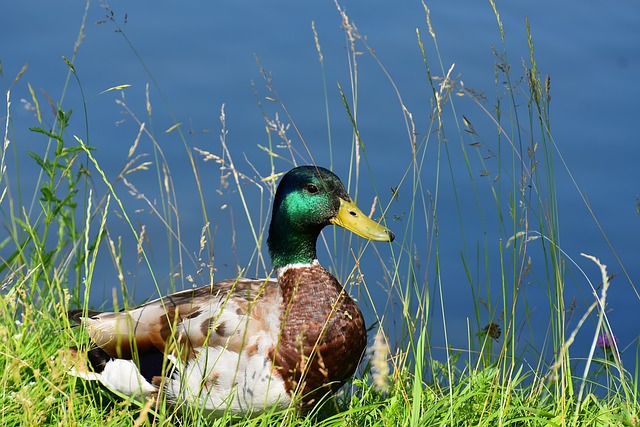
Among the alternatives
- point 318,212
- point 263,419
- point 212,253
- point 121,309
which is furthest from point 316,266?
point 121,309

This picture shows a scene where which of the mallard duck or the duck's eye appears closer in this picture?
the mallard duck

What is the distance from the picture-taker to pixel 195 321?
434cm

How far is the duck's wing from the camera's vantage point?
4.25 meters

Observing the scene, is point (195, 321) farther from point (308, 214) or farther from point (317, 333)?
point (308, 214)

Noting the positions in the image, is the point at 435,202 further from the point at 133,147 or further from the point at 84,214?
the point at 84,214

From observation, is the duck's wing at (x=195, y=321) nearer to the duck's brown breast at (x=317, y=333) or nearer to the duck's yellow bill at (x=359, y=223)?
the duck's brown breast at (x=317, y=333)

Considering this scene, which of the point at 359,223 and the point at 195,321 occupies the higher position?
the point at 359,223

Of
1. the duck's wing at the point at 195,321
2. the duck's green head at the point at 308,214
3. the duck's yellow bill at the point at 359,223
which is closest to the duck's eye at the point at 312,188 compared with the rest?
the duck's green head at the point at 308,214

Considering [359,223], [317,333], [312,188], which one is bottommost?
[317,333]

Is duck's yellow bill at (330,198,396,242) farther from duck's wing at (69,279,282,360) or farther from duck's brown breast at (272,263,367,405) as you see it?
duck's wing at (69,279,282,360)

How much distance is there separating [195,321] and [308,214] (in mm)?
739

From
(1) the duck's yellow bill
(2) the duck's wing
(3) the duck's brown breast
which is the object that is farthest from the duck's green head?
(2) the duck's wing

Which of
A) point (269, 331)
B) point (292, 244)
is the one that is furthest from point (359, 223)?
point (269, 331)

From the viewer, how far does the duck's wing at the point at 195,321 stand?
13.9 ft
